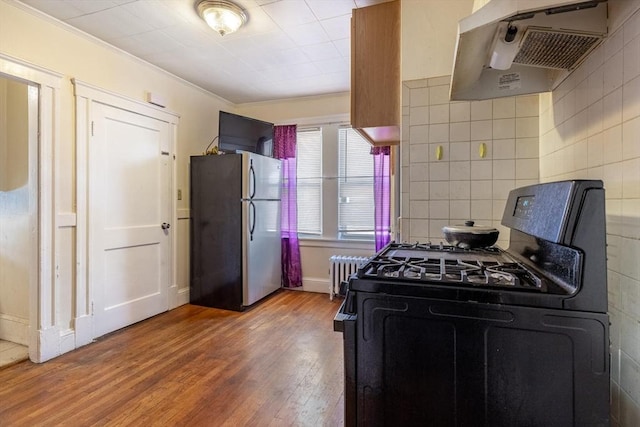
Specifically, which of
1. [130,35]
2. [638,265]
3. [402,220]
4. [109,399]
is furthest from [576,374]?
[130,35]

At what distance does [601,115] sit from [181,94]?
3735 mm

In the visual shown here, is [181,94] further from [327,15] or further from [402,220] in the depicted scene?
[402,220]

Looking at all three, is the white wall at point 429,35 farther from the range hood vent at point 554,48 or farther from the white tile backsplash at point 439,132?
the range hood vent at point 554,48

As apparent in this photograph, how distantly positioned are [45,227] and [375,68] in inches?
103

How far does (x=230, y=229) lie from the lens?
3.54 metres

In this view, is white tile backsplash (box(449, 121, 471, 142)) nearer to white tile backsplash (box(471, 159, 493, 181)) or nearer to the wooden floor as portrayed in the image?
white tile backsplash (box(471, 159, 493, 181))

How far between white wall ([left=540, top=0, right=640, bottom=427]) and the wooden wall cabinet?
1.03 m

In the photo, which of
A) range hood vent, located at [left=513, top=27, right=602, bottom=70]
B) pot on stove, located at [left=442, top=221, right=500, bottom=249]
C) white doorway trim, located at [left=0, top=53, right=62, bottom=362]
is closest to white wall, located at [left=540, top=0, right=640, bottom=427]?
range hood vent, located at [left=513, top=27, right=602, bottom=70]

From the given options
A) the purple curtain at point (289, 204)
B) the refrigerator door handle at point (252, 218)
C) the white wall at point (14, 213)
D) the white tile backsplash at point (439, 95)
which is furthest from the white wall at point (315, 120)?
the white wall at point (14, 213)

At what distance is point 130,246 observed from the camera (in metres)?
3.12

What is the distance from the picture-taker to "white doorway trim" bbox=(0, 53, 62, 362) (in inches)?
94.0

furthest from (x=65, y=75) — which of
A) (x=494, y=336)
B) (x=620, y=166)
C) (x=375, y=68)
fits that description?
(x=620, y=166)

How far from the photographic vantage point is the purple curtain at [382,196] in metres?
3.83

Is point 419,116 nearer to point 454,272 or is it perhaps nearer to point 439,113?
point 439,113
